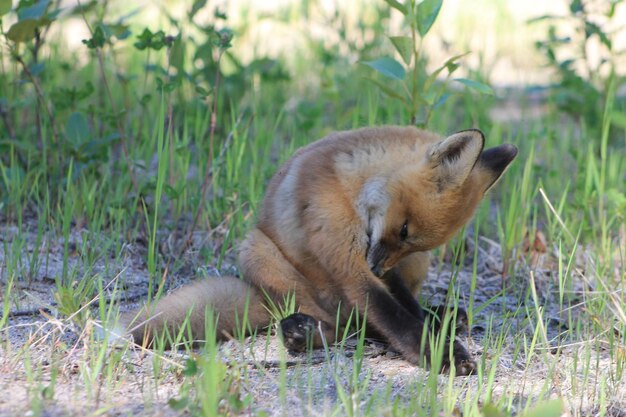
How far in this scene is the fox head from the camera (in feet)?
12.6

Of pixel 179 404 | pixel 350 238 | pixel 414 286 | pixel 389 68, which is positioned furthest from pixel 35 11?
pixel 179 404

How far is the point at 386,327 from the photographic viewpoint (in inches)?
148

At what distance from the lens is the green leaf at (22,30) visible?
4.80 meters

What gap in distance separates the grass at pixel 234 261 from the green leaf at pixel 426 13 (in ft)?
3.04

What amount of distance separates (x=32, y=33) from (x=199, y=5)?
931 mm

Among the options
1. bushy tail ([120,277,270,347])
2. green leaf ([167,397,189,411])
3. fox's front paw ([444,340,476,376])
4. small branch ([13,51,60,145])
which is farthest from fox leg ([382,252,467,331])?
small branch ([13,51,60,145])

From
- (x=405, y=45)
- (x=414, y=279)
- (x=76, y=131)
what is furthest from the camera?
(x=76, y=131)

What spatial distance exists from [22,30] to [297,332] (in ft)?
7.80

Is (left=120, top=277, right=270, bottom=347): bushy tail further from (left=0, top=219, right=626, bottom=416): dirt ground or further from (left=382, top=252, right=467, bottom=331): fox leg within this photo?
(left=382, top=252, right=467, bottom=331): fox leg

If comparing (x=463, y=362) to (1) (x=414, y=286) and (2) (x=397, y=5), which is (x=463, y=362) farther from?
(2) (x=397, y=5)

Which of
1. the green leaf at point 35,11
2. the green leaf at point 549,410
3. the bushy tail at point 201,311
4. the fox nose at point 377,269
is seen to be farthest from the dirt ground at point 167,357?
the green leaf at point 35,11

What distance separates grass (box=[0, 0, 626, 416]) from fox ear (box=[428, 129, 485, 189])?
1.58 feet

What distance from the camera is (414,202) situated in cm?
386

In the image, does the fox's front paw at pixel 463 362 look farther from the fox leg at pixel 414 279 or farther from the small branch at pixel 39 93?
the small branch at pixel 39 93
